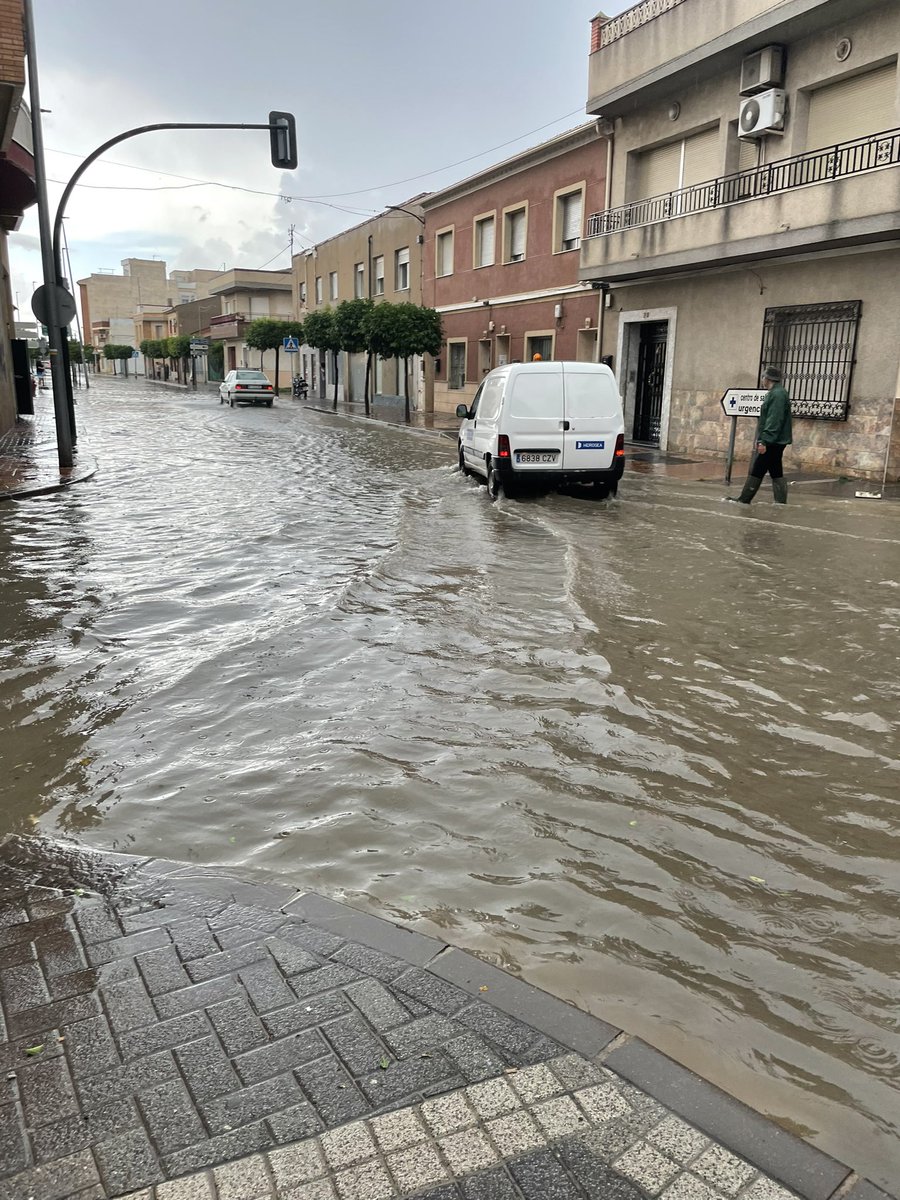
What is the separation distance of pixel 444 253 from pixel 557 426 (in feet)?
72.9

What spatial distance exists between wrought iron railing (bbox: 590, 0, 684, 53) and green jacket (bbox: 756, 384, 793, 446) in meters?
10.5

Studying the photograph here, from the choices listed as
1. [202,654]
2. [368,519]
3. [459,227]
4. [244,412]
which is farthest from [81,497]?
[244,412]

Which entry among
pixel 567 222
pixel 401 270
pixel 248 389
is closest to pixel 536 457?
pixel 567 222

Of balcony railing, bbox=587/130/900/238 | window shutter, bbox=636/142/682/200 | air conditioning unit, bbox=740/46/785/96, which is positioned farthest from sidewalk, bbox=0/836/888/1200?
window shutter, bbox=636/142/682/200

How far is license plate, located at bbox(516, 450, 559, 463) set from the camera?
1223cm

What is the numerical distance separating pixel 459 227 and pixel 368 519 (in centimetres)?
2214

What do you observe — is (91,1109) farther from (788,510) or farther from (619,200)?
(619,200)

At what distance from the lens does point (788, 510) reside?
12.2 metres

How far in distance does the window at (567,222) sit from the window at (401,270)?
12.5 metres

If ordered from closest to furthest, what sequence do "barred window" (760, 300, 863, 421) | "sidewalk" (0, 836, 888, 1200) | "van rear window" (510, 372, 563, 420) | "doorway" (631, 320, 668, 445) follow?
"sidewalk" (0, 836, 888, 1200)
"van rear window" (510, 372, 563, 420)
"barred window" (760, 300, 863, 421)
"doorway" (631, 320, 668, 445)

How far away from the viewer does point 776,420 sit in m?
11.8

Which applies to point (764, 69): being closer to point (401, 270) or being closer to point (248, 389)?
point (401, 270)

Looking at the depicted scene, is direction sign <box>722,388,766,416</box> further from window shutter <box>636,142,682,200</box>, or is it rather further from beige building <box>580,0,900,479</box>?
window shutter <box>636,142,682,200</box>

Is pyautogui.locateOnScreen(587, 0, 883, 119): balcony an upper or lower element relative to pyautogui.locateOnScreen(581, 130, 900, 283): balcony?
upper
